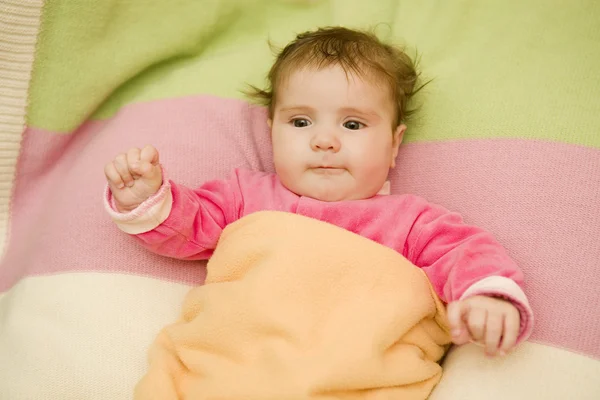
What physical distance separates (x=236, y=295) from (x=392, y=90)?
1.88 feet

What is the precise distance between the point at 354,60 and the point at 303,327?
581 mm

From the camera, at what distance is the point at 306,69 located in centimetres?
127

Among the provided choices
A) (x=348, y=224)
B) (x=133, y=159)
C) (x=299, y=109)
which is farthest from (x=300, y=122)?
(x=133, y=159)

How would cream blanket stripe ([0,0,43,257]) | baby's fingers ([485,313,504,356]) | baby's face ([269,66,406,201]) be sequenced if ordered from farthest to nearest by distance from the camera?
cream blanket stripe ([0,0,43,257]) → baby's face ([269,66,406,201]) → baby's fingers ([485,313,504,356])

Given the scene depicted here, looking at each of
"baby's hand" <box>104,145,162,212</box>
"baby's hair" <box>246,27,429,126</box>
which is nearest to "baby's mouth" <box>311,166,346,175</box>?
"baby's hair" <box>246,27,429,126</box>

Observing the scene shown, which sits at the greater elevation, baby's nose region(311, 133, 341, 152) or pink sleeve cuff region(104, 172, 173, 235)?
baby's nose region(311, 133, 341, 152)

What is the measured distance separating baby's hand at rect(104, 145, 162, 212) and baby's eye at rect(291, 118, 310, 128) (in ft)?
1.06

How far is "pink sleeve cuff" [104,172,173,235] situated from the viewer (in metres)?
1.12

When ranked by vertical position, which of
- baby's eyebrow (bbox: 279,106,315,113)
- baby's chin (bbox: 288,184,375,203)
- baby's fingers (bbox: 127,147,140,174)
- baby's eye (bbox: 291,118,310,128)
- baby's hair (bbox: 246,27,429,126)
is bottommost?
baby's chin (bbox: 288,184,375,203)

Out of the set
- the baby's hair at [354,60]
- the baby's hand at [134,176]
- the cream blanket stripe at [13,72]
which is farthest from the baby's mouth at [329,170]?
the cream blanket stripe at [13,72]

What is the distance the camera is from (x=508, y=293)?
98cm

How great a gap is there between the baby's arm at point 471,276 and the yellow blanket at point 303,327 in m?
0.06

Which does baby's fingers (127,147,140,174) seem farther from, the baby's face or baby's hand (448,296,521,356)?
baby's hand (448,296,521,356)

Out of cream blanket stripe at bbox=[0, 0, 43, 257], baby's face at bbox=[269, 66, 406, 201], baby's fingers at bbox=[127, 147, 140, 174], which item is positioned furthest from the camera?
cream blanket stripe at bbox=[0, 0, 43, 257]
